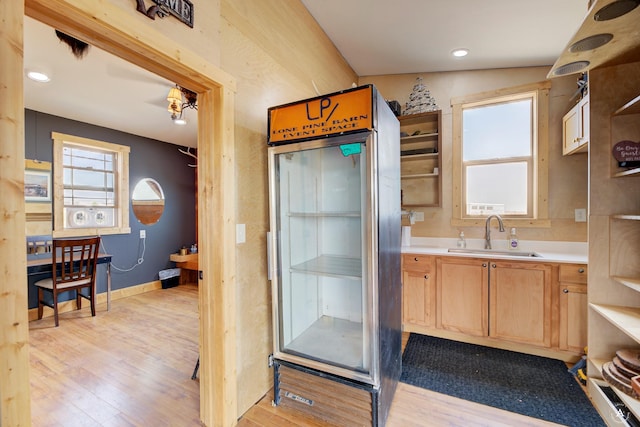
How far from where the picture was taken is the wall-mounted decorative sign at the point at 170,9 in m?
1.15

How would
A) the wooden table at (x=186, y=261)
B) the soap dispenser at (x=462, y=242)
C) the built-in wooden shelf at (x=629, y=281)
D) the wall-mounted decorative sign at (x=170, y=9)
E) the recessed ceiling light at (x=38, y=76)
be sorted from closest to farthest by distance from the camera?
the wall-mounted decorative sign at (x=170, y=9), the built-in wooden shelf at (x=629, y=281), the recessed ceiling light at (x=38, y=76), the soap dispenser at (x=462, y=242), the wooden table at (x=186, y=261)

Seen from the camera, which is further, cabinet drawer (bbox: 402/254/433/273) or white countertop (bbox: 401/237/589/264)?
cabinet drawer (bbox: 402/254/433/273)

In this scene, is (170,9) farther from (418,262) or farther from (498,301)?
(498,301)

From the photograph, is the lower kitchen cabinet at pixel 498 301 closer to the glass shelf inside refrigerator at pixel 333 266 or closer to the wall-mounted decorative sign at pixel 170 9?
the glass shelf inside refrigerator at pixel 333 266

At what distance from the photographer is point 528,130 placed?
9.41 ft

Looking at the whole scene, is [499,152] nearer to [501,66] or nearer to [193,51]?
[501,66]

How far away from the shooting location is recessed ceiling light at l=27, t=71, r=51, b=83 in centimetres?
250

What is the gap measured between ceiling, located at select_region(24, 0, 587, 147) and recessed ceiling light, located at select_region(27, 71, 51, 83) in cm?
6

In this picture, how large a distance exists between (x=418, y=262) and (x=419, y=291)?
0.99 feet

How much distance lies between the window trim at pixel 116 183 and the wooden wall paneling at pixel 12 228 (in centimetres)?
380

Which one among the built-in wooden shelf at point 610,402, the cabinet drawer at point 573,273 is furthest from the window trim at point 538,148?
the built-in wooden shelf at point 610,402

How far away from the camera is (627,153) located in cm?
167

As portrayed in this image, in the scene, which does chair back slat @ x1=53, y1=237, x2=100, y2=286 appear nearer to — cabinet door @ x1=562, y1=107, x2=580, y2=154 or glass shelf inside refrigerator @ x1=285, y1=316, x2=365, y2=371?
glass shelf inside refrigerator @ x1=285, y1=316, x2=365, y2=371

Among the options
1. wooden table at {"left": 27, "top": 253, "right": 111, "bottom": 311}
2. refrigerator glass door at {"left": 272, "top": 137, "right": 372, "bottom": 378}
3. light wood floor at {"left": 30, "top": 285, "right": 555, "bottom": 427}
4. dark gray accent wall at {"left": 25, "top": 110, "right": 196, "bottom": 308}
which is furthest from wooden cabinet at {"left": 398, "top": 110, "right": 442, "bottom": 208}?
dark gray accent wall at {"left": 25, "top": 110, "right": 196, "bottom": 308}
